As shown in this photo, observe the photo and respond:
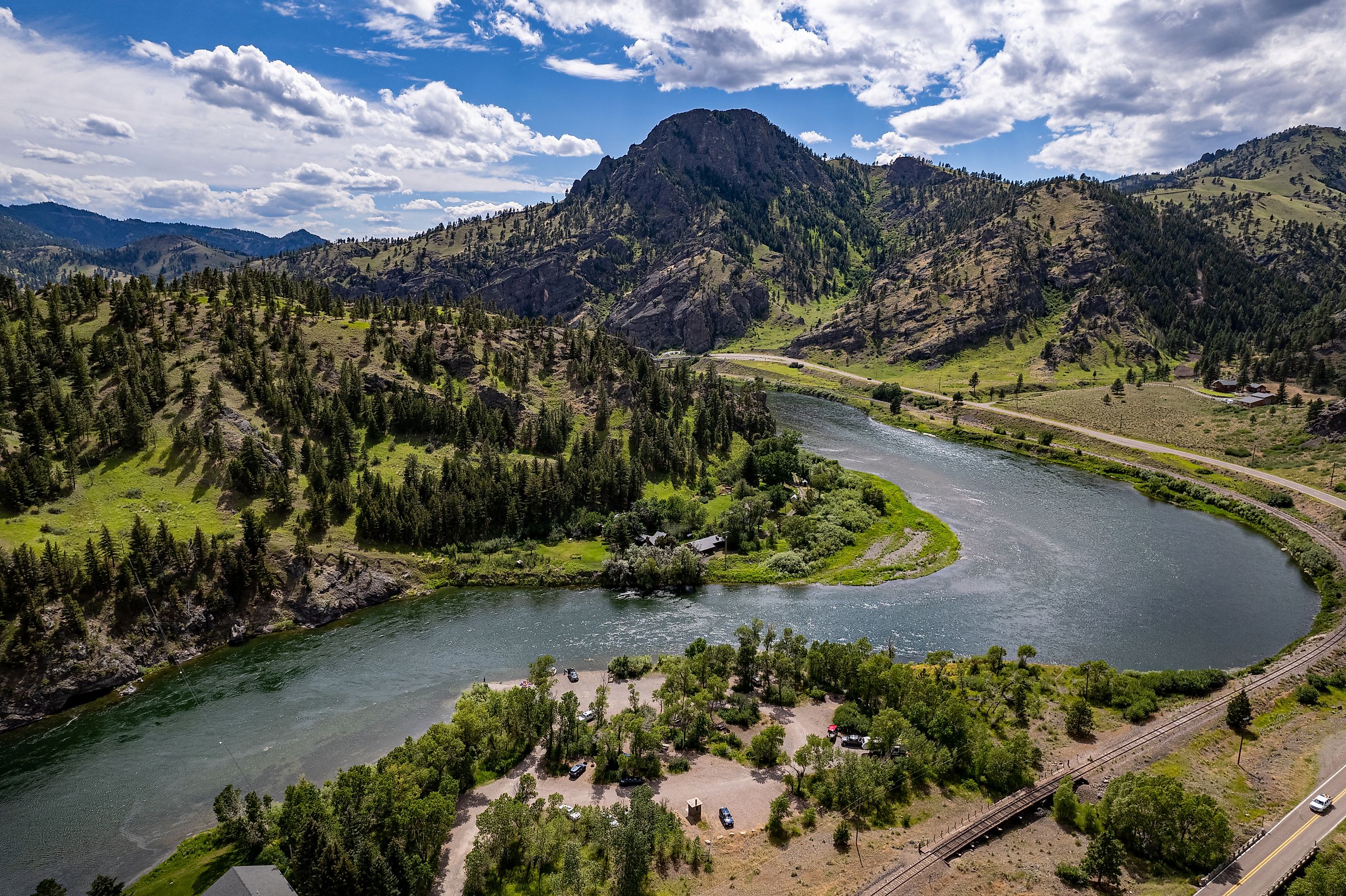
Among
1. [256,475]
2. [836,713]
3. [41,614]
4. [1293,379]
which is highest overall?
[1293,379]

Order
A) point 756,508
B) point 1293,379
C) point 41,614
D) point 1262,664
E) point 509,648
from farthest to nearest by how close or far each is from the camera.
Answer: point 1293,379 → point 756,508 → point 509,648 → point 1262,664 → point 41,614

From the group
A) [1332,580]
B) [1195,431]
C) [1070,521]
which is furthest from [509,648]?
[1195,431]

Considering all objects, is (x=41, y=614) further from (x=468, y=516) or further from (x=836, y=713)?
(x=836, y=713)

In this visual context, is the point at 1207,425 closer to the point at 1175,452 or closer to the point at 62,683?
the point at 1175,452

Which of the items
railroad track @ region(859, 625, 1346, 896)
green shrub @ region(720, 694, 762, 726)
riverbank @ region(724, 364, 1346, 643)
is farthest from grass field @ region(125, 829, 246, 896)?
riverbank @ region(724, 364, 1346, 643)

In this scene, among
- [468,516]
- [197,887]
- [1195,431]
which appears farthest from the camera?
[1195,431]

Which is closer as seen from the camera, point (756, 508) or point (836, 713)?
point (836, 713)
